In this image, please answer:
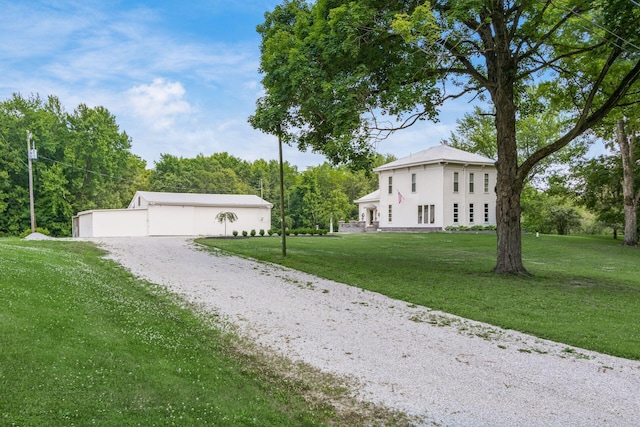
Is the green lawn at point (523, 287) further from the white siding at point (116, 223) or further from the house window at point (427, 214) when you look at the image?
the white siding at point (116, 223)

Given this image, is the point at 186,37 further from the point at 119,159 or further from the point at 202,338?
the point at 119,159

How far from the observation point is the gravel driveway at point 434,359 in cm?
436

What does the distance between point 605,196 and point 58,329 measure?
36521 mm

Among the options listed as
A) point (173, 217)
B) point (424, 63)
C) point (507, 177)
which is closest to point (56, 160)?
point (173, 217)

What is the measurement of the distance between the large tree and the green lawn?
7.48 feet

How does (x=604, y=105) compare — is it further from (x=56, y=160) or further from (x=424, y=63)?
(x=56, y=160)

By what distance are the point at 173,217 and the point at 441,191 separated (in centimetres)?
2102

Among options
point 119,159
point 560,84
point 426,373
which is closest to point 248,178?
point 119,159

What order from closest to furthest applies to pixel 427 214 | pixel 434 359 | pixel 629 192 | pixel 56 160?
pixel 434 359 < pixel 629 192 < pixel 427 214 < pixel 56 160

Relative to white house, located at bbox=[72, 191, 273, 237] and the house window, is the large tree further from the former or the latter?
white house, located at bbox=[72, 191, 273, 237]

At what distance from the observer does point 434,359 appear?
19.1 ft

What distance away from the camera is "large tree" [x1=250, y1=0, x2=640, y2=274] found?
1121 cm

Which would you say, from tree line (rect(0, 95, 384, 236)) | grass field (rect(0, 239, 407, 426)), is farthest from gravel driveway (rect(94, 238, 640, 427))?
tree line (rect(0, 95, 384, 236))

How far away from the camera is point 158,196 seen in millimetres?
36219
